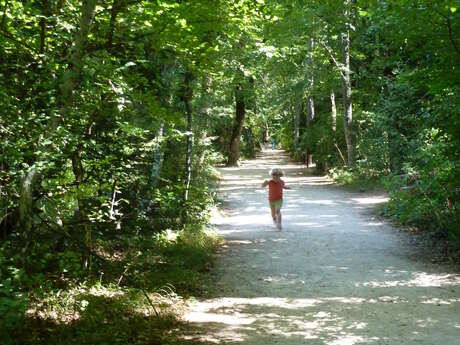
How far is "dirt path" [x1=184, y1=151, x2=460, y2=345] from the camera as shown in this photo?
6.13 m

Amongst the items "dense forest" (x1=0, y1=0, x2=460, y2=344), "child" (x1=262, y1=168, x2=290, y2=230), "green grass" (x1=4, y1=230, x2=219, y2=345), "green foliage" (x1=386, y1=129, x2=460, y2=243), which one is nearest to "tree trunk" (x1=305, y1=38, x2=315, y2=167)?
"dense forest" (x1=0, y1=0, x2=460, y2=344)

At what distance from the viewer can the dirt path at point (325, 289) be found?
20.1 ft

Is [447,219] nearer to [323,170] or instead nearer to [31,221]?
[31,221]

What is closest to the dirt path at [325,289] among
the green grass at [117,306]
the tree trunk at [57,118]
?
the green grass at [117,306]

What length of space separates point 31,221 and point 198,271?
4854 millimetres

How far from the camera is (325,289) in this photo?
7.93 meters

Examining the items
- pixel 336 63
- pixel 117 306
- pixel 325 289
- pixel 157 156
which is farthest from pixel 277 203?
pixel 336 63

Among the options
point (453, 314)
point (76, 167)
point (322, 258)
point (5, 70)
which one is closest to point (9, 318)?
point (5, 70)

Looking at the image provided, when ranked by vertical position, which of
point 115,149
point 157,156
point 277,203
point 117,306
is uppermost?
point 115,149

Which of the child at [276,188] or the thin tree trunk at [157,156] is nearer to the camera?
the thin tree trunk at [157,156]

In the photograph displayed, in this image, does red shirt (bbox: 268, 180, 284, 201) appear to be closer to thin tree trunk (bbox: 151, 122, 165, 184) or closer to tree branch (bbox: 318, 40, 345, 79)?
thin tree trunk (bbox: 151, 122, 165, 184)

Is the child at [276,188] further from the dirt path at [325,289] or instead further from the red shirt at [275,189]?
the dirt path at [325,289]

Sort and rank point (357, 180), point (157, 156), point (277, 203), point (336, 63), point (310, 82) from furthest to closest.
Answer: point (310, 82) < point (336, 63) < point (357, 180) < point (277, 203) < point (157, 156)

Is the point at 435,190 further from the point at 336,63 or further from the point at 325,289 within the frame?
the point at 336,63
